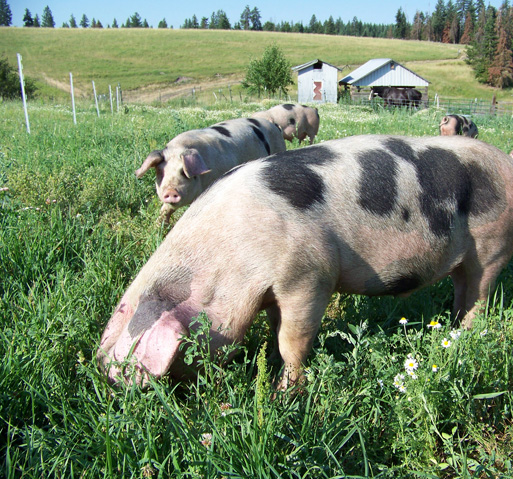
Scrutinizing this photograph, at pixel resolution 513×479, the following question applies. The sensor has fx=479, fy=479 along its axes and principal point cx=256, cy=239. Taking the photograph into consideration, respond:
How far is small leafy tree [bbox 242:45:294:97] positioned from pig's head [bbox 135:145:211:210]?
40.7 m

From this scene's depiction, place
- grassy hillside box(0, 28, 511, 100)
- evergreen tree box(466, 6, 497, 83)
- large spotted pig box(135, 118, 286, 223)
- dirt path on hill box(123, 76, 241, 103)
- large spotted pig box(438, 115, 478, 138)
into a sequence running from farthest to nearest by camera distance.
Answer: evergreen tree box(466, 6, 497, 83)
grassy hillside box(0, 28, 511, 100)
dirt path on hill box(123, 76, 241, 103)
large spotted pig box(438, 115, 478, 138)
large spotted pig box(135, 118, 286, 223)

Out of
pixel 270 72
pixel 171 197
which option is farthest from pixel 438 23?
pixel 171 197

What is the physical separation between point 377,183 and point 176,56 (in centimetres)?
6958

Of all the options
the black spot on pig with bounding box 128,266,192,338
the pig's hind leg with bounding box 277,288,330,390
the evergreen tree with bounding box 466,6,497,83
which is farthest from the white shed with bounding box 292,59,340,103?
the black spot on pig with bounding box 128,266,192,338

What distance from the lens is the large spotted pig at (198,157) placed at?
5.29 metres

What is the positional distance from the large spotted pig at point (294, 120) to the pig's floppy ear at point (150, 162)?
5.88 m

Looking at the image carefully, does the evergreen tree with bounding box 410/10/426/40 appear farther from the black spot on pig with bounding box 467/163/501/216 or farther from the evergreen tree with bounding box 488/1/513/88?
the black spot on pig with bounding box 467/163/501/216

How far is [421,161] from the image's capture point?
2.87 metres

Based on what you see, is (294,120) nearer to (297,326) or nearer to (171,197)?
(171,197)

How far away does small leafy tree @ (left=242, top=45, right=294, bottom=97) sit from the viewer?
146 ft

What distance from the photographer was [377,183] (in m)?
2.68

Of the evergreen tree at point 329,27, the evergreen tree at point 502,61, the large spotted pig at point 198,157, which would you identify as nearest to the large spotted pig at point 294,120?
the large spotted pig at point 198,157

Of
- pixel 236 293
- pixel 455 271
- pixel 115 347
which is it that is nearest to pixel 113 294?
pixel 115 347

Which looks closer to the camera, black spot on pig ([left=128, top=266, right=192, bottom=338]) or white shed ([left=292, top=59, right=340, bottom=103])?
black spot on pig ([left=128, top=266, right=192, bottom=338])
